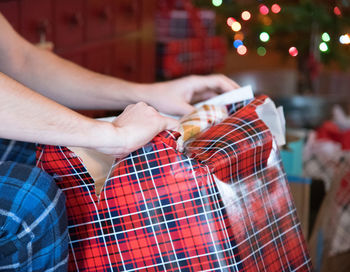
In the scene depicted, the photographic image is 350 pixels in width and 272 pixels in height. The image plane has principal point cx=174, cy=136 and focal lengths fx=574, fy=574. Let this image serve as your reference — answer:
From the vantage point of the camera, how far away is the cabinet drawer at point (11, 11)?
4.25ft

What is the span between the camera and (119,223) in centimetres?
69

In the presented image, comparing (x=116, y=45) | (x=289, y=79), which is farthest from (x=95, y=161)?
(x=289, y=79)

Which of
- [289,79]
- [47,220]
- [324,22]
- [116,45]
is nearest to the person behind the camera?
[47,220]

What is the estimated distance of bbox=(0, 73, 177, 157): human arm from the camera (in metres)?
0.66

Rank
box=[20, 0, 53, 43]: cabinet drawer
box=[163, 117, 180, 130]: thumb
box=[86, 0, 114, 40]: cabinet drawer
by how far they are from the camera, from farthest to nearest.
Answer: box=[86, 0, 114, 40]: cabinet drawer < box=[20, 0, 53, 43]: cabinet drawer < box=[163, 117, 180, 130]: thumb

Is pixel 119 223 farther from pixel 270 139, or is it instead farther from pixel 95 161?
pixel 270 139

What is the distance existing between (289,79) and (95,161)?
2.11 m

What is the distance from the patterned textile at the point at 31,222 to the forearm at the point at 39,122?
1.7 inches

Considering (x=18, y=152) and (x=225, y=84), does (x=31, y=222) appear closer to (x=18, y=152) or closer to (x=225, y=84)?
(x=18, y=152)

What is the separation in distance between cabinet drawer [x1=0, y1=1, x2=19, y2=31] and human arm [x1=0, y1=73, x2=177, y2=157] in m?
0.68

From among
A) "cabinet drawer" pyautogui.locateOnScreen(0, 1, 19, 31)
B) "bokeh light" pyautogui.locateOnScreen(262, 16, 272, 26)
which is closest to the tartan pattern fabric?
"cabinet drawer" pyautogui.locateOnScreen(0, 1, 19, 31)

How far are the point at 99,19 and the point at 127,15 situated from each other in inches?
9.8

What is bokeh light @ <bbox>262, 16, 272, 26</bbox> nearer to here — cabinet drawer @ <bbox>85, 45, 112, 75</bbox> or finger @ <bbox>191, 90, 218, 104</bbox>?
cabinet drawer @ <bbox>85, 45, 112, 75</bbox>

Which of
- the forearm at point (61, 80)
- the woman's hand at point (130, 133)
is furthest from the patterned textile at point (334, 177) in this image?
the woman's hand at point (130, 133)
